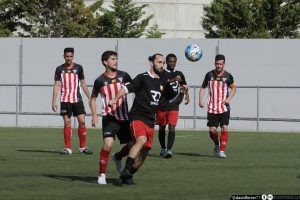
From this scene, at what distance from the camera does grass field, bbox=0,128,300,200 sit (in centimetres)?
1332

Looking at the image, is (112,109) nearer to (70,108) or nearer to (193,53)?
(70,108)

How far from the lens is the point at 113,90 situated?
15133 mm

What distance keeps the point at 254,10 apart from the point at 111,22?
774 centimetres

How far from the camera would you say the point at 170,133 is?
20.4 m

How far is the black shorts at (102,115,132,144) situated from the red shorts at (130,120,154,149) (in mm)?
470

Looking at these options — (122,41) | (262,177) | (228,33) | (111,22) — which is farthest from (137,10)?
(262,177)

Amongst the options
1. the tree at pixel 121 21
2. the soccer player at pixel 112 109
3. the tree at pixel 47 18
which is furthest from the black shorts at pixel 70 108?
the tree at pixel 121 21

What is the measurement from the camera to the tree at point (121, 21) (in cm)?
4922

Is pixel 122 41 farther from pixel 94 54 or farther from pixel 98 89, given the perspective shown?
pixel 98 89

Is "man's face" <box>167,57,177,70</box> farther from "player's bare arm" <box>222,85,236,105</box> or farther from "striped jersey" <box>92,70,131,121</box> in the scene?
"striped jersey" <box>92,70,131,121</box>

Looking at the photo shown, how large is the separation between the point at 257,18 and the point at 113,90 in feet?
105

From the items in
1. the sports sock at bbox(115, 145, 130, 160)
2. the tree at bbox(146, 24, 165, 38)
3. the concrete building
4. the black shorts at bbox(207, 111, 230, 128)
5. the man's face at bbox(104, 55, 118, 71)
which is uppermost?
the concrete building

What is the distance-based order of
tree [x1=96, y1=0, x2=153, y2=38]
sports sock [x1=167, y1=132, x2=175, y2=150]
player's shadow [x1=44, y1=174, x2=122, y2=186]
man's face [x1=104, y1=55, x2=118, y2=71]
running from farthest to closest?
Answer: tree [x1=96, y1=0, x2=153, y2=38], sports sock [x1=167, y1=132, x2=175, y2=150], man's face [x1=104, y1=55, x2=118, y2=71], player's shadow [x1=44, y1=174, x2=122, y2=186]

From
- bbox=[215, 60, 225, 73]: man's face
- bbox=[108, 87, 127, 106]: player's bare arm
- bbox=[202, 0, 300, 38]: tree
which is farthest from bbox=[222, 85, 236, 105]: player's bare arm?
bbox=[202, 0, 300, 38]: tree
